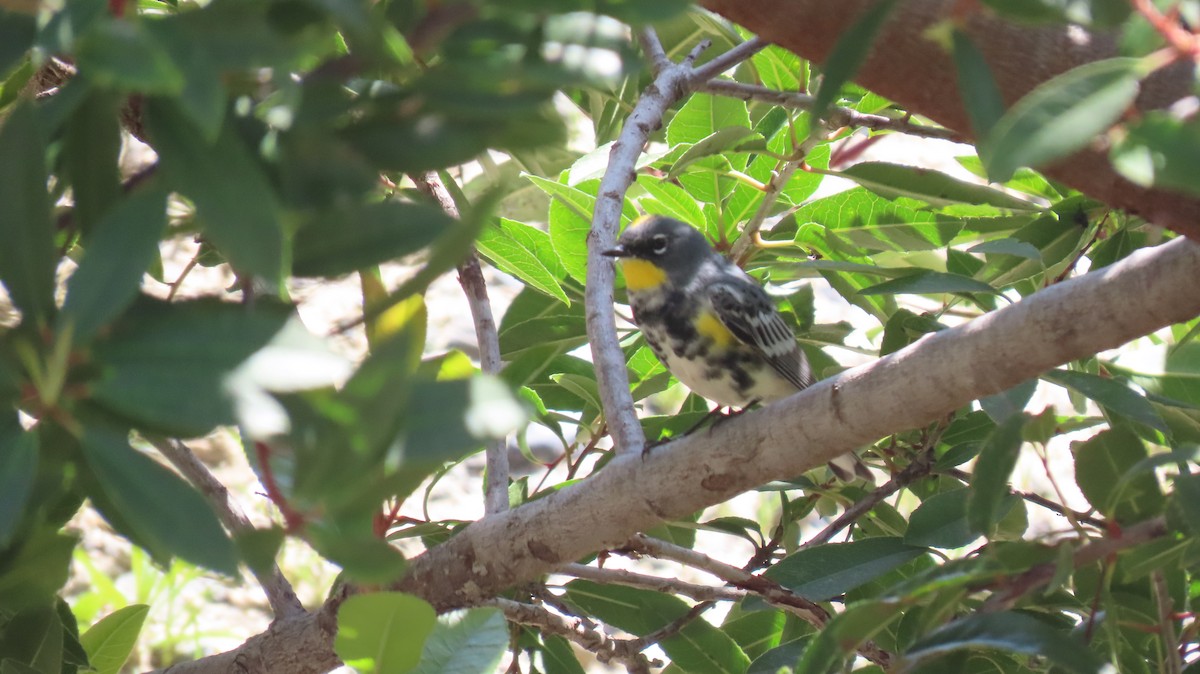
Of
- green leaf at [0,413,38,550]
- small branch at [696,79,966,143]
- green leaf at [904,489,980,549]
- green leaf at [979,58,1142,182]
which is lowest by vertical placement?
green leaf at [904,489,980,549]

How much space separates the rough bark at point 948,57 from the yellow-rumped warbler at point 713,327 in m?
1.66

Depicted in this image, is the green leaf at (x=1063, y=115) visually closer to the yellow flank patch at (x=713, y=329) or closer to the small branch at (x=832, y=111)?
the small branch at (x=832, y=111)

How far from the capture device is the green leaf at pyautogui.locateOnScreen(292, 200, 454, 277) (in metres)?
0.62

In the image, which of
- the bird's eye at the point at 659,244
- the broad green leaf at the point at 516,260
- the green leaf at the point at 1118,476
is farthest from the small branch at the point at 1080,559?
the bird's eye at the point at 659,244

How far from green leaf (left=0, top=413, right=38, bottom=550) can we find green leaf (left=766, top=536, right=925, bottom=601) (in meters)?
1.22

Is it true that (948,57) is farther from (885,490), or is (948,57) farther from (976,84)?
(885,490)

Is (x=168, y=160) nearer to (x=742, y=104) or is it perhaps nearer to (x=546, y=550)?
(x=546, y=550)

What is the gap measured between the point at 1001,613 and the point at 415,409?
65cm

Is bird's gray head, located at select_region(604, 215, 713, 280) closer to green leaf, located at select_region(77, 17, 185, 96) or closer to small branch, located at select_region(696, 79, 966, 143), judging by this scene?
small branch, located at select_region(696, 79, 966, 143)

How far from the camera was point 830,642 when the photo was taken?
1006 millimetres

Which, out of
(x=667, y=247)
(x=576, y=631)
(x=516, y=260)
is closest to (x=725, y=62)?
(x=516, y=260)

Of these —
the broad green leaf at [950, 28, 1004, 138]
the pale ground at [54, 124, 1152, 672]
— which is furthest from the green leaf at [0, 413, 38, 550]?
the pale ground at [54, 124, 1152, 672]

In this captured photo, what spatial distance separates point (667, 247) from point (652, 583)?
4.36ft

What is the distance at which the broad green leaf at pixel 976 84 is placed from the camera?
0.72 meters
